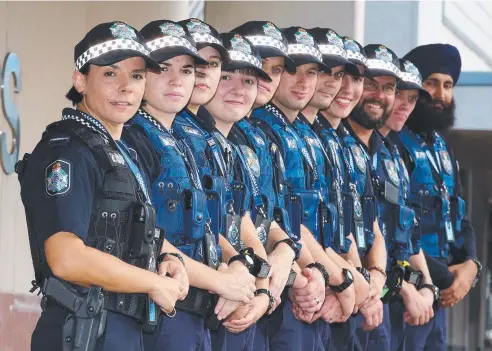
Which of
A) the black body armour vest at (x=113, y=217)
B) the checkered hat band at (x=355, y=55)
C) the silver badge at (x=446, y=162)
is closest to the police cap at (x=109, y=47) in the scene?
the black body armour vest at (x=113, y=217)

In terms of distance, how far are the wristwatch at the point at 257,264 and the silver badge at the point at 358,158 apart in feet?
6.36

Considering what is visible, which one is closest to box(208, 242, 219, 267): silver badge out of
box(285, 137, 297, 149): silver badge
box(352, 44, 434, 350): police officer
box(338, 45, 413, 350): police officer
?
box(285, 137, 297, 149): silver badge

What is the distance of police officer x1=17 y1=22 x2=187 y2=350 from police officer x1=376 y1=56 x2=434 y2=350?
340 centimetres

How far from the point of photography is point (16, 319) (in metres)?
8.38

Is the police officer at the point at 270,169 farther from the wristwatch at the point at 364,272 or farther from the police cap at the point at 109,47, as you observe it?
the police cap at the point at 109,47

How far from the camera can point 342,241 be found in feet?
27.6

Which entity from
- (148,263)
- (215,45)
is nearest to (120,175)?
(148,263)

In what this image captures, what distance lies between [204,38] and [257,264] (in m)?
1.08

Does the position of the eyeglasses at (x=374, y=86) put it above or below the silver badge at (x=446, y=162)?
above

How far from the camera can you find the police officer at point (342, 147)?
8.45m

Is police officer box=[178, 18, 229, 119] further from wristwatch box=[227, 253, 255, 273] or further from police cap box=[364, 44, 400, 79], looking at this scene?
police cap box=[364, 44, 400, 79]

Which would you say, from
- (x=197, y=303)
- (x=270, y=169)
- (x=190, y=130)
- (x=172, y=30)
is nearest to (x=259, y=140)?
(x=270, y=169)

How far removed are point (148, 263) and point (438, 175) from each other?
4.45 meters

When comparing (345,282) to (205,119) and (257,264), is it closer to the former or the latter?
(257,264)
